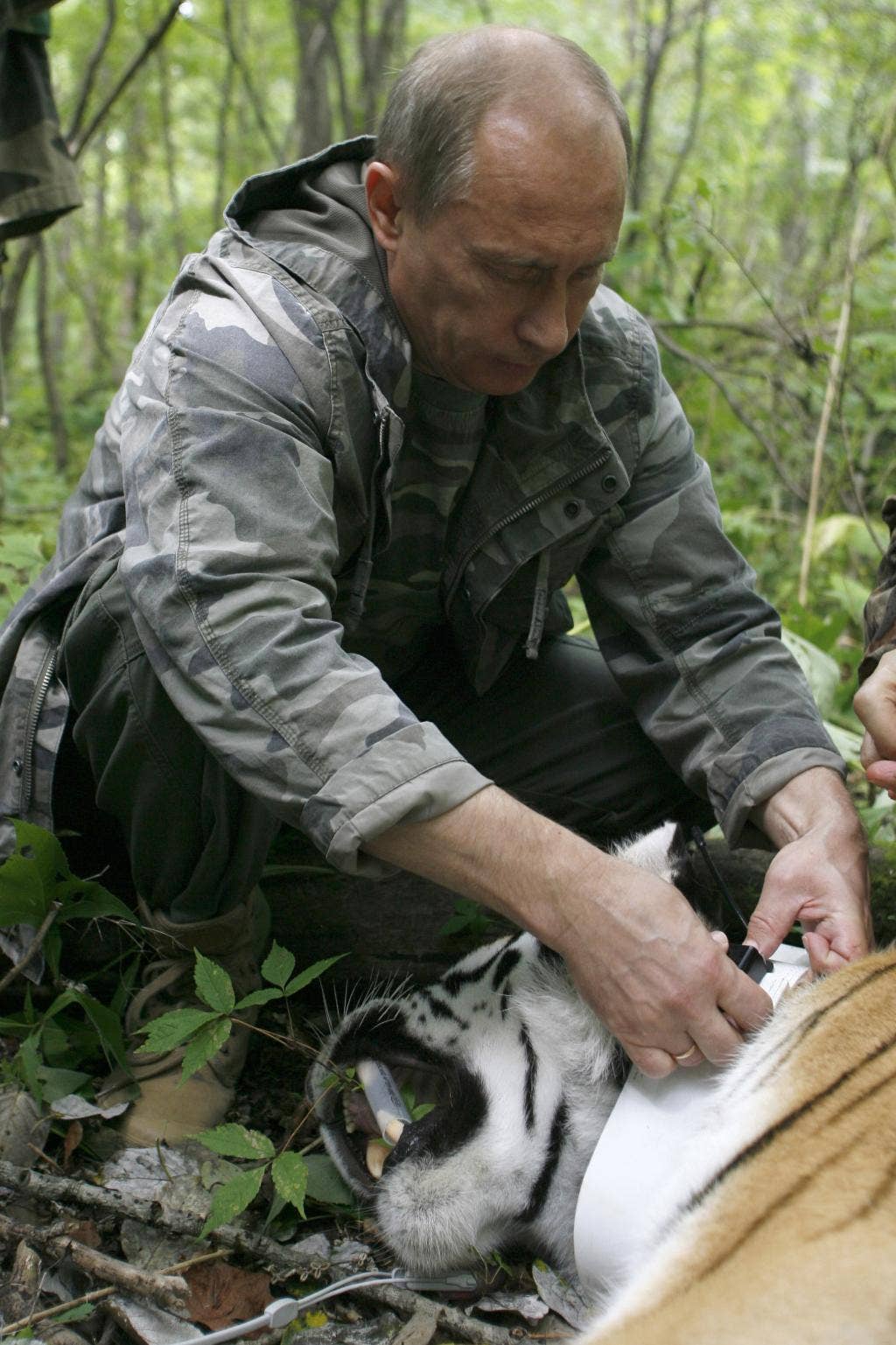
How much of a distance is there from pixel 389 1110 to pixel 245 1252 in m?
0.33

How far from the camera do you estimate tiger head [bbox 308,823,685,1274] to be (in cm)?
182

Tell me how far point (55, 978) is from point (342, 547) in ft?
3.42

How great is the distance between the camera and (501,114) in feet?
7.12

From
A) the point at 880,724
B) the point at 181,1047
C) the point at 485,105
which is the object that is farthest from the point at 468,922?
the point at 485,105

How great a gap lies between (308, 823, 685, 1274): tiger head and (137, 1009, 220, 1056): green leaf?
0.25 metres

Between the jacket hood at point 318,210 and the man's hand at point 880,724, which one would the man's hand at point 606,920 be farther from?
the jacket hood at point 318,210

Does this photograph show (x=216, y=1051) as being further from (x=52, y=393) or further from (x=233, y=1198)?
(x=52, y=393)

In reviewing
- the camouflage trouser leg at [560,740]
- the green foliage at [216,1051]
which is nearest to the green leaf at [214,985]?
the green foliage at [216,1051]

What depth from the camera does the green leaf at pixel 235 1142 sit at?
1911mm

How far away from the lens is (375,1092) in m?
2.04

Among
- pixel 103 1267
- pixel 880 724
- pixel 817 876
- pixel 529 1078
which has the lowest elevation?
pixel 103 1267

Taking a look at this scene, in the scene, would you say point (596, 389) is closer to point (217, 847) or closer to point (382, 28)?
point (217, 847)

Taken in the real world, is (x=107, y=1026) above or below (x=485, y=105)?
below

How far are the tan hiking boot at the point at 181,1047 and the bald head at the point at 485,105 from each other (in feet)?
4.88
